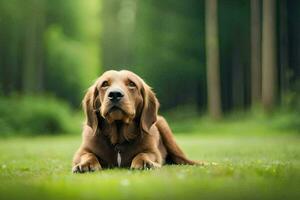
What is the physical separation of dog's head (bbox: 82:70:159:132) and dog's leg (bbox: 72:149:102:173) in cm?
33

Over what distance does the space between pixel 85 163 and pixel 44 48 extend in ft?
80.6

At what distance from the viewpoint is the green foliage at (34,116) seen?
23.8 metres

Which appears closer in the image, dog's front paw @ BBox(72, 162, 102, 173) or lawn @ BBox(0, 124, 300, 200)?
lawn @ BBox(0, 124, 300, 200)

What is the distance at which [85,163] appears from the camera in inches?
285

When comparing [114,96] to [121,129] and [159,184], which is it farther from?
[159,184]

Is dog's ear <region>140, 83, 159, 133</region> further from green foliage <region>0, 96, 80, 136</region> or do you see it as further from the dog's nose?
green foliage <region>0, 96, 80, 136</region>

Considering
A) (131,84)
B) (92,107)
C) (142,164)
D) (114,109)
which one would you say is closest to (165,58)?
(92,107)

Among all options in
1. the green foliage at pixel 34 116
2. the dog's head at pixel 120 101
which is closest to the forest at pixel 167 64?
the green foliage at pixel 34 116

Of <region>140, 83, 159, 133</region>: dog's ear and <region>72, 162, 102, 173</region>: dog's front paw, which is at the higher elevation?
<region>140, 83, 159, 133</region>: dog's ear

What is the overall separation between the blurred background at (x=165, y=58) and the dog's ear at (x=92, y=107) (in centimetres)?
1456

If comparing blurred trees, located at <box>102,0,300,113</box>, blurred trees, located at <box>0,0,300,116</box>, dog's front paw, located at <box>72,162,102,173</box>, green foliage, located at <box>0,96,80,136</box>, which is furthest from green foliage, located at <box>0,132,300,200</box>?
blurred trees, located at <box>102,0,300,113</box>

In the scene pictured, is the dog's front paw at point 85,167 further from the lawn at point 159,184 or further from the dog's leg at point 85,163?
the lawn at point 159,184

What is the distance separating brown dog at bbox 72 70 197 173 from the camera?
292 inches

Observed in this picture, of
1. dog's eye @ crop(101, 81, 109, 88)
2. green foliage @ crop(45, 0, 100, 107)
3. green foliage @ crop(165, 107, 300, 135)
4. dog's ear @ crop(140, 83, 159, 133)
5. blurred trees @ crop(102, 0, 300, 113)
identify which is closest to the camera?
dog's eye @ crop(101, 81, 109, 88)
